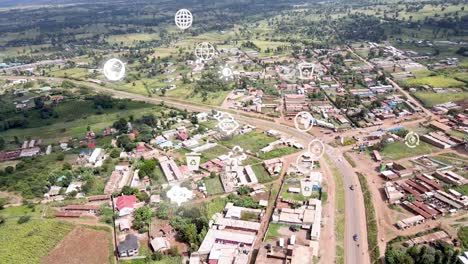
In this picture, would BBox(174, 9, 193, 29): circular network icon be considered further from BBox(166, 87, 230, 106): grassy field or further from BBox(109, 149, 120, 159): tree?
BBox(166, 87, 230, 106): grassy field

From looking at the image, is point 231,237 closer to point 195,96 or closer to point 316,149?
point 316,149

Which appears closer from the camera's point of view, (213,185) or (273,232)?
(273,232)

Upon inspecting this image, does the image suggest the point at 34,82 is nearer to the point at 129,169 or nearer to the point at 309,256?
the point at 129,169

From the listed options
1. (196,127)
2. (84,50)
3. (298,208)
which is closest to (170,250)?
(298,208)

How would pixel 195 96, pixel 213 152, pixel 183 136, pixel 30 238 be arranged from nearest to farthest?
pixel 30 238 → pixel 213 152 → pixel 183 136 → pixel 195 96

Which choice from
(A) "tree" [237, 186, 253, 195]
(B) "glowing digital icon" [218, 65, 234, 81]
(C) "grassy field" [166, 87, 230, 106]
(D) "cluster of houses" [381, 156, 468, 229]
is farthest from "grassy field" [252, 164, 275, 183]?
(B) "glowing digital icon" [218, 65, 234, 81]
